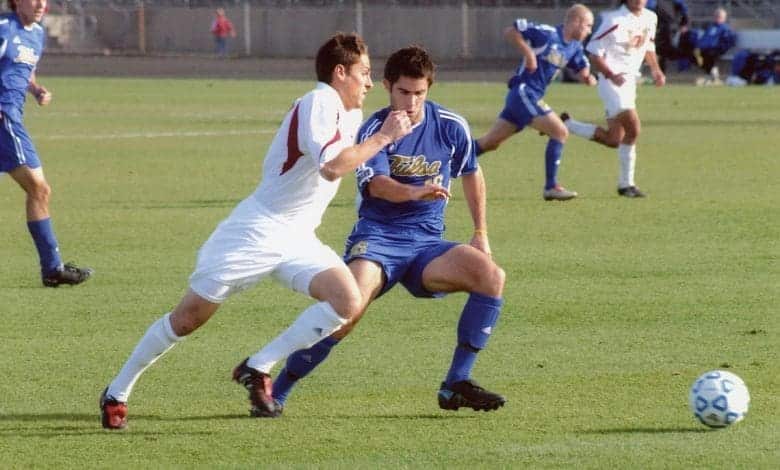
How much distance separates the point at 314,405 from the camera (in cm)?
766

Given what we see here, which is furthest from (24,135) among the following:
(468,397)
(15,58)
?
(468,397)

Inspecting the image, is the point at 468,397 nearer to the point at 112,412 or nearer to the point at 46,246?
the point at 112,412

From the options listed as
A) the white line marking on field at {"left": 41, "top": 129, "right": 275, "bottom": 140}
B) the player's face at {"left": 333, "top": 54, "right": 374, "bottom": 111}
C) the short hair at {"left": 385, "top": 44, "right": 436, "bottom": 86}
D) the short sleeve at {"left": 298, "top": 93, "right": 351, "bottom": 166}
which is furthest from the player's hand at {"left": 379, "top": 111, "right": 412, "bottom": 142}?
the white line marking on field at {"left": 41, "top": 129, "right": 275, "bottom": 140}

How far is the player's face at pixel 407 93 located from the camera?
7.43 m

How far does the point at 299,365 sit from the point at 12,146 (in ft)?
15.4

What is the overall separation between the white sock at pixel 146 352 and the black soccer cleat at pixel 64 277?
4.27 meters

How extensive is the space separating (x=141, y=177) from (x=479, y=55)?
36847 millimetres

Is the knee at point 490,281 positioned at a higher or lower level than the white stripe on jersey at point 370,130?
lower

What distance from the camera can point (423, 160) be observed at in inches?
305

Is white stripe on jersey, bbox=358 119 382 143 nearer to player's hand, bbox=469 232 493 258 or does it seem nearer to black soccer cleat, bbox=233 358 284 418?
player's hand, bbox=469 232 493 258

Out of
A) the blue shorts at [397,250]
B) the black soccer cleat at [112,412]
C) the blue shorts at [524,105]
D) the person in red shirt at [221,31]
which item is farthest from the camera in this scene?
the person in red shirt at [221,31]

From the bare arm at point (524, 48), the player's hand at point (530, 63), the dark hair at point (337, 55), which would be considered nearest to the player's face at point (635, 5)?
the bare arm at point (524, 48)

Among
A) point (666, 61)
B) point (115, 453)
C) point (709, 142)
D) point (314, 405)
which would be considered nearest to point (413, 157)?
point (314, 405)

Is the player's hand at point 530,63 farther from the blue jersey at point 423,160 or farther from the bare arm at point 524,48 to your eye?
the blue jersey at point 423,160
